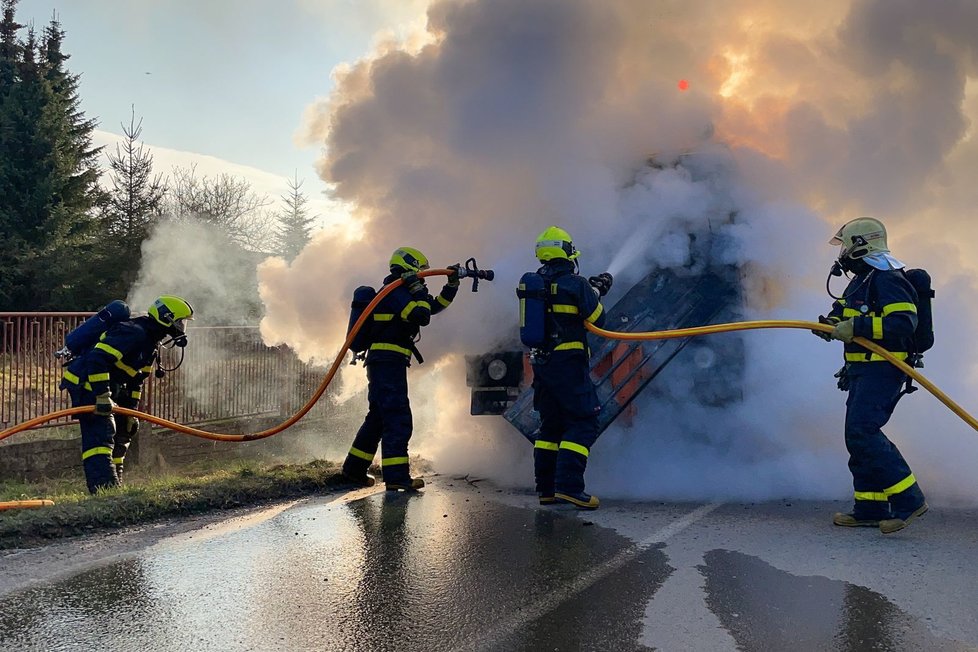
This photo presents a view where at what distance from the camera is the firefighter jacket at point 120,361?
5.89m

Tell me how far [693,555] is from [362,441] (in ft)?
10.3

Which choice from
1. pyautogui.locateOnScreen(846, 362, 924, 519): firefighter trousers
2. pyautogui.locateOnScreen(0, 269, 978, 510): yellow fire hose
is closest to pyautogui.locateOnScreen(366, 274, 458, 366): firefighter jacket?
pyautogui.locateOnScreen(0, 269, 978, 510): yellow fire hose

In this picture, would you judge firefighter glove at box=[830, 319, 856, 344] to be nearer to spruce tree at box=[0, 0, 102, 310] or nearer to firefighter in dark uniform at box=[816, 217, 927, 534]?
firefighter in dark uniform at box=[816, 217, 927, 534]

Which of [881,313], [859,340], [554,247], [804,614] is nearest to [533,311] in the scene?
[554,247]

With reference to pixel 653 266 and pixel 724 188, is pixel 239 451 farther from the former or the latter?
pixel 724 188

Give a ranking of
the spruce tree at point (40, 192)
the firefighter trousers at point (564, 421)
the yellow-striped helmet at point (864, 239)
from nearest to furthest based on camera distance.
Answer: the yellow-striped helmet at point (864, 239) < the firefighter trousers at point (564, 421) < the spruce tree at point (40, 192)

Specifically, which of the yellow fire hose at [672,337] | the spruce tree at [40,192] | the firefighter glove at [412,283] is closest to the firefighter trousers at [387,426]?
the yellow fire hose at [672,337]

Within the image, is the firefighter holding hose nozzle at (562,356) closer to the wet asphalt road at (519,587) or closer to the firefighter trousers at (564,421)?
the firefighter trousers at (564,421)

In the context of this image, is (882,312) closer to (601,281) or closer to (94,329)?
(601,281)

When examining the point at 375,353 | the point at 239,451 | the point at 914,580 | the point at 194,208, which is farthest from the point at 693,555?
the point at 194,208

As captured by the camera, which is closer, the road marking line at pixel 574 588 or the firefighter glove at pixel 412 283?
the road marking line at pixel 574 588

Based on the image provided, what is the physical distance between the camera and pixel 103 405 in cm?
580

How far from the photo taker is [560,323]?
5512 millimetres

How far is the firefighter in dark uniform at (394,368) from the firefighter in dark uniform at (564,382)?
1.02 metres
